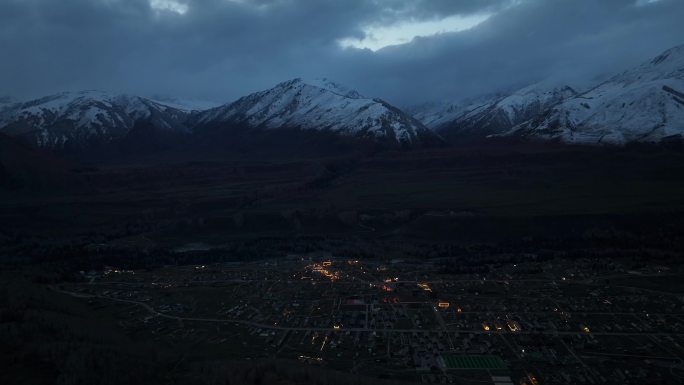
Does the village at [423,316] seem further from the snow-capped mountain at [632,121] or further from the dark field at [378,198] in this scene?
the snow-capped mountain at [632,121]

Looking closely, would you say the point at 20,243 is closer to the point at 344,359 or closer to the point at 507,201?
the point at 344,359

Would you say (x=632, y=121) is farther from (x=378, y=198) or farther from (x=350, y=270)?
(x=350, y=270)

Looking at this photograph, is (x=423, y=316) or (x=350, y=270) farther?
(x=350, y=270)

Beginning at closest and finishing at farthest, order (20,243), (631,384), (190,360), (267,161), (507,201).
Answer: (631,384) < (190,360) < (20,243) < (507,201) < (267,161)

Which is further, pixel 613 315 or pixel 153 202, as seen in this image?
pixel 153 202

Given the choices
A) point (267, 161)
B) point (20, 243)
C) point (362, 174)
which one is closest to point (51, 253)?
point (20, 243)

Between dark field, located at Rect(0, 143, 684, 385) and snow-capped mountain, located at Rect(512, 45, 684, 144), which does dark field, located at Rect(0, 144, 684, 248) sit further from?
snow-capped mountain, located at Rect(512, 45, 684, 144)

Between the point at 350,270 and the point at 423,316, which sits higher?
the point at 423,316

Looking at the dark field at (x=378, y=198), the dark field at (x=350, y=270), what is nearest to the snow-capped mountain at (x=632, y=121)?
the dark field at (x=378, y=198)

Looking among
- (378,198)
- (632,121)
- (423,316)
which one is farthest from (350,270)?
(632,121)

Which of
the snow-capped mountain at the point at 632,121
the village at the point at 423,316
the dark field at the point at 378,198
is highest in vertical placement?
the snow-capped mountain at the point at 632,121

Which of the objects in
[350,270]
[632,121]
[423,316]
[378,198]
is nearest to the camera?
[423,316]
